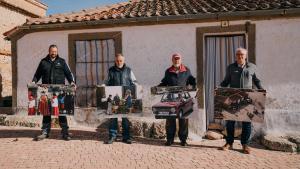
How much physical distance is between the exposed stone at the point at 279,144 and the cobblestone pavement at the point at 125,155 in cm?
21

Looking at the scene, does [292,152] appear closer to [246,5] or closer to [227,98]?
[227,98]

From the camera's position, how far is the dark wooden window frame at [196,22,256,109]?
28.0ft

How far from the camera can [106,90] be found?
7016mm

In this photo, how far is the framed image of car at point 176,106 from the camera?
22.3 feet

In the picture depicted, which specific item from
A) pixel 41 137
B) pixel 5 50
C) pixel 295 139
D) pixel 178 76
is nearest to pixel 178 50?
pixel 178 76

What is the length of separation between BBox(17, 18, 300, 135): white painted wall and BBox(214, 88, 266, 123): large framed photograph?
2.28 m

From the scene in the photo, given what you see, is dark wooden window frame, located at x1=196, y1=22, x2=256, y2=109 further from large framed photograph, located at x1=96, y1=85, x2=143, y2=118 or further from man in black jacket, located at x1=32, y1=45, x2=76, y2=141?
man in black jacket, located at x1=32, y1=45, x2=76, y2=141

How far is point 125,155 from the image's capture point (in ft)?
20.5

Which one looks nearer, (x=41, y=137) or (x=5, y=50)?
(x=41, y=137)

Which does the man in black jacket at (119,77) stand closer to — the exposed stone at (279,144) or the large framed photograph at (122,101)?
the large framed photograph at (122,101)

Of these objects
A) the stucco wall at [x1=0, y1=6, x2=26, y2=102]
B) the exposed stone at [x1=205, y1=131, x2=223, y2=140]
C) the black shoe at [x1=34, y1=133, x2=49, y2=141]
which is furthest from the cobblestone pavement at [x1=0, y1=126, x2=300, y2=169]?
the stucco wall at [x1=0, y1=6, x2=26, y2=102]

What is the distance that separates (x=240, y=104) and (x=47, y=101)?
152 inches

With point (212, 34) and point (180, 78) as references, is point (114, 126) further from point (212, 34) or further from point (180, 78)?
point (212, 34)

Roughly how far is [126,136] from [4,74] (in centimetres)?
973
